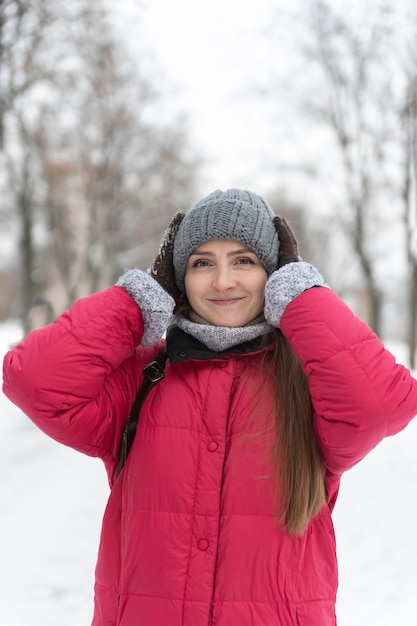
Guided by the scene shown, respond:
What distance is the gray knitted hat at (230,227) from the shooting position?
6.97 ft

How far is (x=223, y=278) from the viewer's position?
2.05 meters

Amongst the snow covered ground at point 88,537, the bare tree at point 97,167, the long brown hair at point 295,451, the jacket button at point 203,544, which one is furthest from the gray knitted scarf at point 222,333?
the bare tree at point 97,167

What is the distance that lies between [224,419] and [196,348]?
0.87ft

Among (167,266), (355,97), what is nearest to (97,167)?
(355,97)

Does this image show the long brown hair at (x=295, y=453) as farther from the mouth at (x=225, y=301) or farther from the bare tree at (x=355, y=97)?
the bare tree at (x=355, y=97)

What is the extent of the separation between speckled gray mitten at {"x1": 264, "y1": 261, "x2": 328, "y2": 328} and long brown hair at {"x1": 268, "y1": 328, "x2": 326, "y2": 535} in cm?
18

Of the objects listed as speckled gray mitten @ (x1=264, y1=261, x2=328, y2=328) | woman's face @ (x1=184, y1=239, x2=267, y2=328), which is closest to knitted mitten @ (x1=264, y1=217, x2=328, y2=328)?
speckled gray mitten @ (x1=264, y1=261, x2=328, y2=328)

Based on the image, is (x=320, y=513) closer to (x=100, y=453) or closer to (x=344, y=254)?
(x=100, y=453)

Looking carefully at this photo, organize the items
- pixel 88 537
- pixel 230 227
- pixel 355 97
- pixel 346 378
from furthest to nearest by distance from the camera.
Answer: pixel 355 97 → pixel 88 537 → pixel 230 227 → pixel 346 378

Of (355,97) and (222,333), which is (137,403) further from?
(355,97)

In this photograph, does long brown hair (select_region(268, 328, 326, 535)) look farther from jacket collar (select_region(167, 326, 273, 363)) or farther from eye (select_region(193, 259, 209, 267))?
eye (select_region(193, 259, 209, 267))

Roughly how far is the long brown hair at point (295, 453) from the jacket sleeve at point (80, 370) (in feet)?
1.68

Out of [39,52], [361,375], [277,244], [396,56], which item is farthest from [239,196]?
[396,56]

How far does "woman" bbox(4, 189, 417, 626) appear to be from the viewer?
178 centimetres
